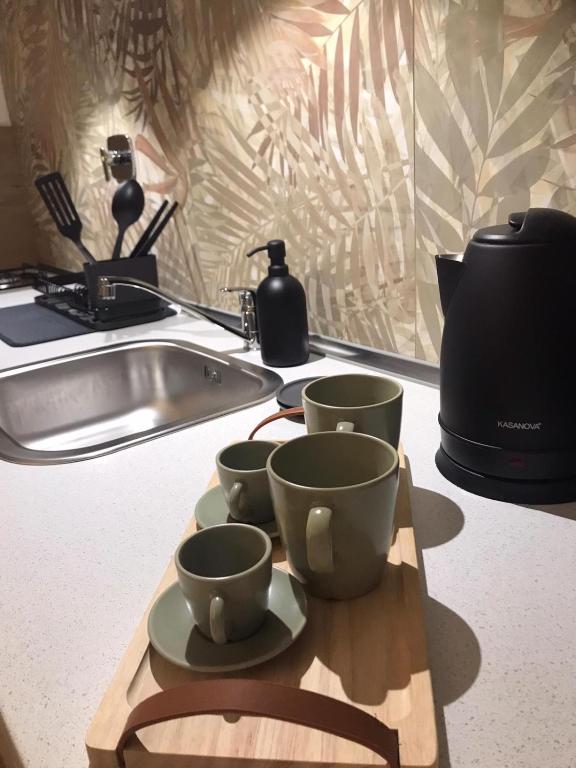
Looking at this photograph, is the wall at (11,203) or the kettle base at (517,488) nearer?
the kettle base at (517,488)

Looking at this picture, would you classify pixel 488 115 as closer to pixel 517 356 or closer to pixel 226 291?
pixel 517 356

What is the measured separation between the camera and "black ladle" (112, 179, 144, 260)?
172cm

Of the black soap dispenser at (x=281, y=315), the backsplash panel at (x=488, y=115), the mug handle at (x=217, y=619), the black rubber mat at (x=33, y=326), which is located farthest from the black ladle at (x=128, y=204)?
the mug handle at (x=217, y=619)

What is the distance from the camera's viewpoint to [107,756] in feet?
1.31

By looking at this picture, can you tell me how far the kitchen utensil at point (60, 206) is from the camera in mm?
1766

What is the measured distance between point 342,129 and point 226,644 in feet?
3.08

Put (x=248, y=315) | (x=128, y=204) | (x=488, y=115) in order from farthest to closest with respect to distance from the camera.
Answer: (x=128, y=204) → (x=248, y=315) → (x=488, y=115)

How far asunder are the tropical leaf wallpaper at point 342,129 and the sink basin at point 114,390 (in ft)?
0.76

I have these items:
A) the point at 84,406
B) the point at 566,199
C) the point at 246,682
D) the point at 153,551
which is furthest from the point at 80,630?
the point at 84,406

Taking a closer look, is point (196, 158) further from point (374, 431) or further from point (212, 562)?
point (212, 562)

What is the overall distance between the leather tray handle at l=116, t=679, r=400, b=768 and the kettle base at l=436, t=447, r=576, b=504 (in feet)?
1.19

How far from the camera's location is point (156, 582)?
608mm

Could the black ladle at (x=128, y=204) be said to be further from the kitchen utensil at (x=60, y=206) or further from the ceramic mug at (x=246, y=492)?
the ceramic mug at (x=246, y=492)

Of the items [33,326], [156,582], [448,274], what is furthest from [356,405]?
[33,326]
